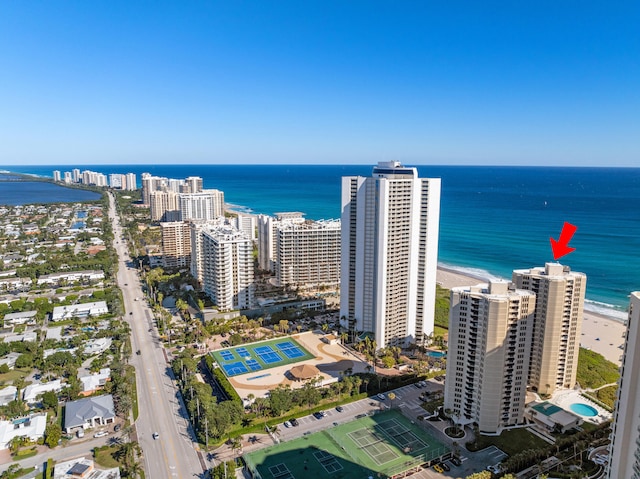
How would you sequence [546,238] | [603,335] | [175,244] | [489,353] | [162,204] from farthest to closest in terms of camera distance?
[162,204], [546,238], [175,244], [603,335], [489,353]

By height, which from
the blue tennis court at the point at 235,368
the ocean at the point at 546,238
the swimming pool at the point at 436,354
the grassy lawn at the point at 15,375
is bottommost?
A: the grassy lawn at the point at 15,375

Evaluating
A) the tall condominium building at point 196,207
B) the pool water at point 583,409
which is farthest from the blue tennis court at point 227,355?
the tall condominium building at point 196,207

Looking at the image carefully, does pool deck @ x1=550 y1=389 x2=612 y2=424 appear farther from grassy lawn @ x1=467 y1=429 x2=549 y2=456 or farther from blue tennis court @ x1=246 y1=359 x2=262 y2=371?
blue tennis court @ x1=246 y1=359 x2=262 y2=371

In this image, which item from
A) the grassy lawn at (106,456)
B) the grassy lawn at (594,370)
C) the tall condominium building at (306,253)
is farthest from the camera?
the tall condominium building at (306,253)

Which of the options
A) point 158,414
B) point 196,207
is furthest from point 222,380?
point 196,207

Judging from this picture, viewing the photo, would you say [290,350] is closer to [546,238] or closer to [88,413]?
[88,413]

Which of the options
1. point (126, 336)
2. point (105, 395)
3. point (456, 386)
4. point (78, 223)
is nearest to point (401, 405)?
point (456, 386)

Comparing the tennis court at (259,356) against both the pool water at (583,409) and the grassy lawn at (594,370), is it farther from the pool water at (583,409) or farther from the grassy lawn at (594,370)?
the grassy lawn at (594,370)

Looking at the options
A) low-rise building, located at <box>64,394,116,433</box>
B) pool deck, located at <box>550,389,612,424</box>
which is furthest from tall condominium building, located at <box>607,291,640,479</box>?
low-rise building, located at <box>64,394,116,433</box>
